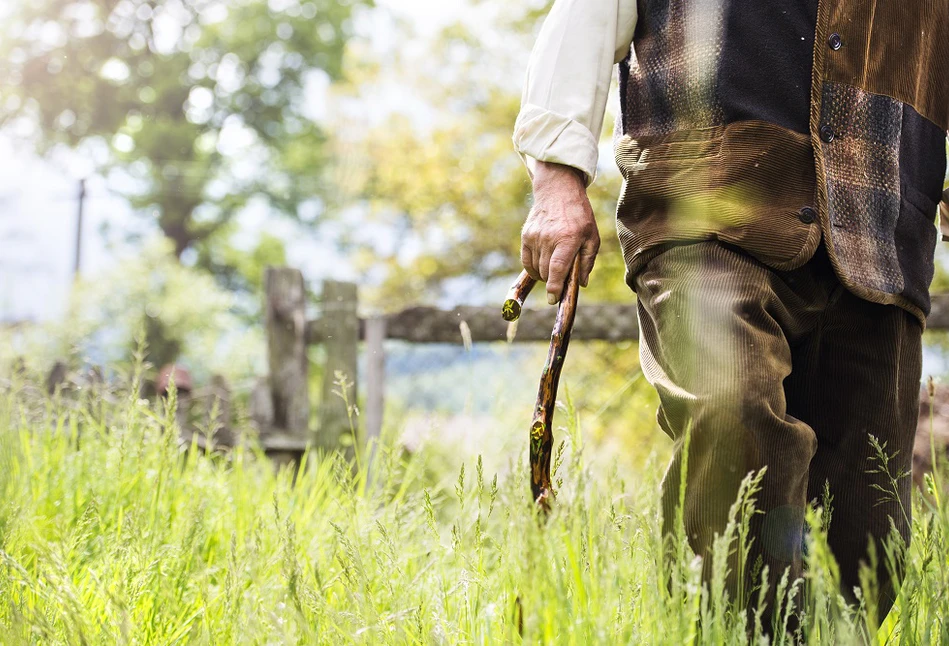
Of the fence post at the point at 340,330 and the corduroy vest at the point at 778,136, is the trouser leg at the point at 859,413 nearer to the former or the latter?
the corduroy vest at the point at 778,136

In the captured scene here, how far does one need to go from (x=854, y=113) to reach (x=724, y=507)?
791 millimetres

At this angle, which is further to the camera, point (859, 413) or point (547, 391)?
point (859, 413)

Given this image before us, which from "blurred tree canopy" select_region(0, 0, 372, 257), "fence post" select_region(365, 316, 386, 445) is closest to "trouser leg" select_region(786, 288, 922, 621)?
"fence post" select_region(365, 316, 386, 445)

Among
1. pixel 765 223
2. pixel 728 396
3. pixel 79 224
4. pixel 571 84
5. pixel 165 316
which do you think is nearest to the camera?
pixel 728 396

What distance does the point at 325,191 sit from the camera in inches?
851

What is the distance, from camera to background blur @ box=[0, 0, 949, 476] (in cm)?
701

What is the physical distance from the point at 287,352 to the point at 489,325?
3.72 feet

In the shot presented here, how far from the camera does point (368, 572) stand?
1817 millimetres

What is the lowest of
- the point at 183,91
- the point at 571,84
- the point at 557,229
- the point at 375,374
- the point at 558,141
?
the point at 375,374

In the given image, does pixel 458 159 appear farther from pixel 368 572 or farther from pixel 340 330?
pixel 368 572

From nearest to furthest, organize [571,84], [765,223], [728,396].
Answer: [728,396], [765,223], [571,84]

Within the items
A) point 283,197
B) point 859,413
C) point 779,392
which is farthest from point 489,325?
point 283,197

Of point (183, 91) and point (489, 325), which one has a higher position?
point (183, 91)

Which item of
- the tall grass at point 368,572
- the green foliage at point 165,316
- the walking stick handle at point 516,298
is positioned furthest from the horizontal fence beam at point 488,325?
the green foliage at point 165,316
